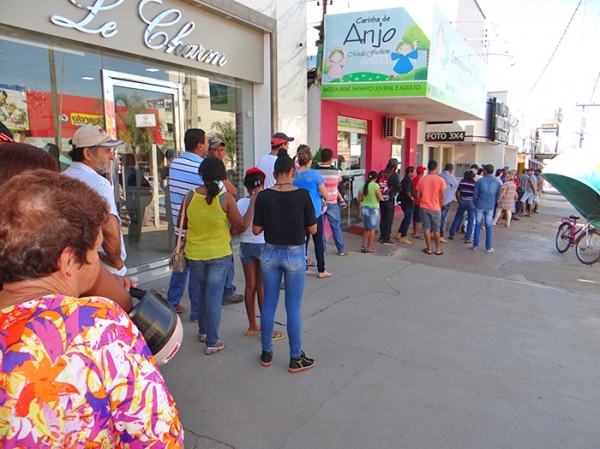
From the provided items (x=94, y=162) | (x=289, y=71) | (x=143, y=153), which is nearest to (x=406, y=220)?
Result: (x=289, y=71)

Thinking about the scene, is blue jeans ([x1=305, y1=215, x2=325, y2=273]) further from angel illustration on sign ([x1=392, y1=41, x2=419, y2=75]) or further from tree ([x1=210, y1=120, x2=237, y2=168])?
angel illustration on sign ([x1=392, y1=41, x2=419, y2=75])

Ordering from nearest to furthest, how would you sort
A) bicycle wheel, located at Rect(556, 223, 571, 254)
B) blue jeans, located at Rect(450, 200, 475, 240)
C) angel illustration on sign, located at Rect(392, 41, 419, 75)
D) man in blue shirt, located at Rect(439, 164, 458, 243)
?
angel illustration on sign, located at Rect(392, 41, 419, 75)
bicycle wheel, located at Rect(556, 223, 571, 254)
blue jeans, located at Rect(450, 200, 475, 240)
man in blue shirt, located at Rect(439, 164, 458, 243)

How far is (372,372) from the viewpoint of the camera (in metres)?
3.47

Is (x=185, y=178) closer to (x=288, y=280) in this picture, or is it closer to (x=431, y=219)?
(x=288, y=280)

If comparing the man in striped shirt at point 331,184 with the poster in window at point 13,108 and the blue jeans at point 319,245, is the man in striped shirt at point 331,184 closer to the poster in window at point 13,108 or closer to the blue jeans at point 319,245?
the blue jeans at point 319,245

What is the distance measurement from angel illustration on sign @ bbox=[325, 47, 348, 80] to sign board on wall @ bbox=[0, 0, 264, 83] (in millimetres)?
2023

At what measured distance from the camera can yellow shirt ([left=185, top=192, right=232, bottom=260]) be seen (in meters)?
3.36

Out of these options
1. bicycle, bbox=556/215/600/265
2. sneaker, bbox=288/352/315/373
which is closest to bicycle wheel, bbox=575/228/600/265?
bicycle, bbox=556/215/600/265

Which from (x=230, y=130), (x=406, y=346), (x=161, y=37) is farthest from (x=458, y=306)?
(x=161, y=37)

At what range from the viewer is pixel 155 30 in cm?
560

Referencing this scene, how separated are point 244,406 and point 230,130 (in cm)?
538

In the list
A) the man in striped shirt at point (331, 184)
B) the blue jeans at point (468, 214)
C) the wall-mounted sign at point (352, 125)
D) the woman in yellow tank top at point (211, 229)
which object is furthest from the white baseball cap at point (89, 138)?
the blue jeans at point (468, 214)

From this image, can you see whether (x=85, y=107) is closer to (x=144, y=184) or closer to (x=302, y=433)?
(x=144, y=184)

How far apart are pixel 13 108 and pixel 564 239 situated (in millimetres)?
10801
